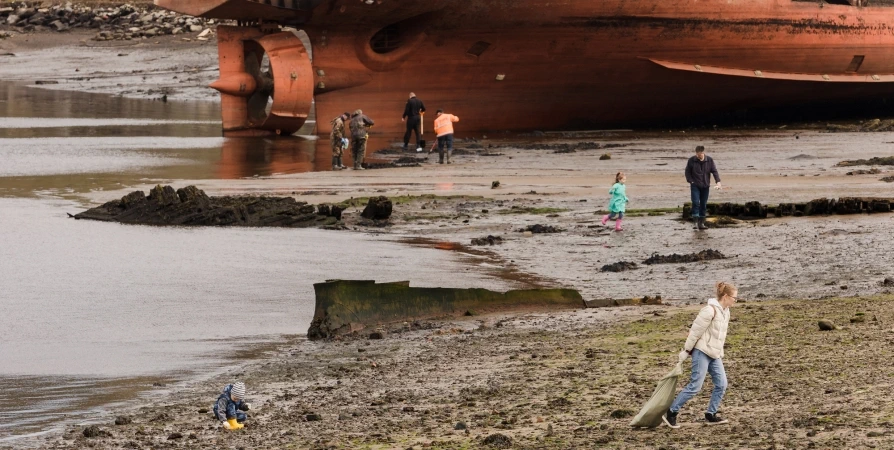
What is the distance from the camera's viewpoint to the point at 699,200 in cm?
1630

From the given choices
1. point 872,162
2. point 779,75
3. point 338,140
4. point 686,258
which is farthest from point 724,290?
point 779,75

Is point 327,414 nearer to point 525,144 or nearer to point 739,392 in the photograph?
point 739,392

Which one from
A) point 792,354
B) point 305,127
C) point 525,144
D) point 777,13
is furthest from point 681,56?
point 792,354

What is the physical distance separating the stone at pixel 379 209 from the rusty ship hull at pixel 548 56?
37.6 ft

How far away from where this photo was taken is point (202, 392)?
901 cm

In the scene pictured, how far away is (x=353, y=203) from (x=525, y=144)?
9313 millimetres

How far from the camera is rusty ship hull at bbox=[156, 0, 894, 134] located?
29.0 meters

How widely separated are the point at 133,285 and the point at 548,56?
57.5 feet

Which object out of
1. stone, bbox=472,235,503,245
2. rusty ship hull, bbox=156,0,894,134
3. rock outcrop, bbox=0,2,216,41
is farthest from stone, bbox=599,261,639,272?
rock outcrop, bbox=0,2,216,41

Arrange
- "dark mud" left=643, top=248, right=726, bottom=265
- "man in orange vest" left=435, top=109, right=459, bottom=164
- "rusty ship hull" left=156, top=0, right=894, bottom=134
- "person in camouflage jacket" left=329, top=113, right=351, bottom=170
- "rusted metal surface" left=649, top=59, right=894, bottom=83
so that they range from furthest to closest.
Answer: "rusted metal surface" left=649, top=59, right=894, bottom=83 → "rusty ship hull" left=156, top=0, right=894, bottom=134 → "man in orange vest" left=435, top=109, right=459, bottom=164 → "person in camouflage jacket" left=329, top=113, right=351, bottom=170 → "dark mud" left=643, top=248, right=726, bottom=265

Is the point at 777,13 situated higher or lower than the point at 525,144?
higher

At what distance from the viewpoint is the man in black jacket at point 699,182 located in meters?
16.2

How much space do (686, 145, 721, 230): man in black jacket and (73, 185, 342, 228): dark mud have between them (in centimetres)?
450

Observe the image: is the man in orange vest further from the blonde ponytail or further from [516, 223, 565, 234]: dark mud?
the blonde ponytail
